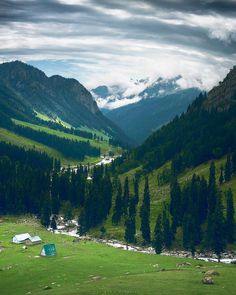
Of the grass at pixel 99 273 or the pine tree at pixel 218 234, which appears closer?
the grass at pixel 99 273

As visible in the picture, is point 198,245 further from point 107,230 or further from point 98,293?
point 98,293

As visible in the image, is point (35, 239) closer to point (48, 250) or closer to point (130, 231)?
point (48, 250)

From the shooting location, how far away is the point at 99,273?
107438mm

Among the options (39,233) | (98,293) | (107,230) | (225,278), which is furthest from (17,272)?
(107,230)

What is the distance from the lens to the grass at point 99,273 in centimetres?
8646

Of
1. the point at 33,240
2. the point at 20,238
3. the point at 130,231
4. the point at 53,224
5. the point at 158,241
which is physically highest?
the point at 20,238

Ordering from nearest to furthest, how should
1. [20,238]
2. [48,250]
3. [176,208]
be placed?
1. [48,250]
2. [20,238]
3. [176,208]

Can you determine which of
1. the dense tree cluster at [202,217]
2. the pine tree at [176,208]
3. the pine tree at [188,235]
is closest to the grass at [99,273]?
the pine tree at [188,235]

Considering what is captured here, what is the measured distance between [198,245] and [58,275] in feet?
237

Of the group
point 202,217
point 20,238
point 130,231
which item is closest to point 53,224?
point 130,231

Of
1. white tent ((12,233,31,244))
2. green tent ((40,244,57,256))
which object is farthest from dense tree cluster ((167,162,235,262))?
white tent ((12,233,31,244))

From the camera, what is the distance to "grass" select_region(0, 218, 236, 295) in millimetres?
86456

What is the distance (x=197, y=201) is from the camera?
189 meters

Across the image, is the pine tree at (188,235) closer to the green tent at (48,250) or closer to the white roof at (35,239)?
the white roof at (35,239)
